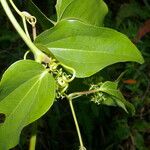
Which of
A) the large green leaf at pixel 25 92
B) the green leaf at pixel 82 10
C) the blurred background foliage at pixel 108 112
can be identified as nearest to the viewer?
the large green leaf at pixel 25 92

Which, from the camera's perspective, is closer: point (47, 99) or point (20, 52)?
point (47, 99)

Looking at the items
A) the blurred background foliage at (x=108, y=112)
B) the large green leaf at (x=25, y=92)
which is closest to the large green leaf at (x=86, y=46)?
the large green leaf at (x=25, y=92)

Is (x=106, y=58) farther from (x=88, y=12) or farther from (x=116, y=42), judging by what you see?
(x=88, y=12)

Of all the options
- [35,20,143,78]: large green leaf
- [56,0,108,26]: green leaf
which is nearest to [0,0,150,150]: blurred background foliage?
[56,0,108,26]: green leaf

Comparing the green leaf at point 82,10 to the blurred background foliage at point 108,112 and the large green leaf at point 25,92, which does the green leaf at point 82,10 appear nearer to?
the large green leaf at point 25,92

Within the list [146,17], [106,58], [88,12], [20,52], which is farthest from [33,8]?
[146,17]

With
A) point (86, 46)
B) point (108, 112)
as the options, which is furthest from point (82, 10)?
point (108, 112)

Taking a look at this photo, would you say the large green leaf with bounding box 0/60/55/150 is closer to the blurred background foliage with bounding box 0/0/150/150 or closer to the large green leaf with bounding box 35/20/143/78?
the large green leaf with bounding box 35/20/143/78
